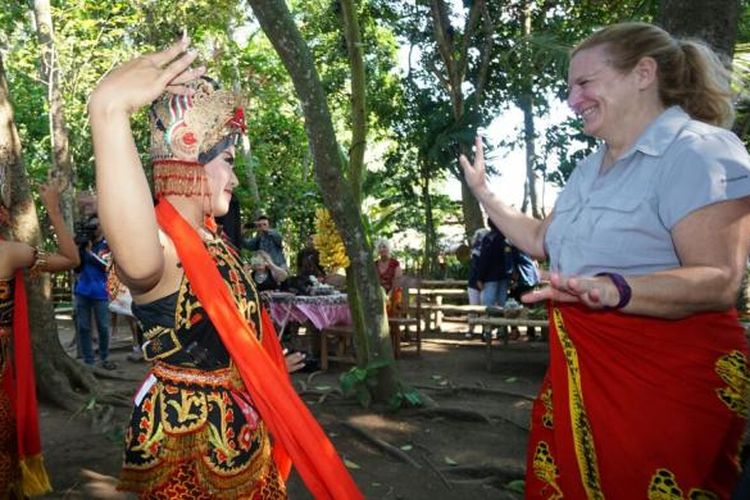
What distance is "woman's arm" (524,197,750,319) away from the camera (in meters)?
1.68

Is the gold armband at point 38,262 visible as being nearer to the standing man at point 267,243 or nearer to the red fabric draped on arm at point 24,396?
the red fabric draped on arm at point 24,396

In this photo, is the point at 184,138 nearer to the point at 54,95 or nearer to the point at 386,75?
the point at 54,95

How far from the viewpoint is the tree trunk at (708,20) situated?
3.68 meters

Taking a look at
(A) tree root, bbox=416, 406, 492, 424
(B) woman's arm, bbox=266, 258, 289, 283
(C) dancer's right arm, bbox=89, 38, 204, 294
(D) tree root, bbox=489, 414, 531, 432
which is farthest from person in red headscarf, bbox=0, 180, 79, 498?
(B) woman's arm, bbox=266, 258, 289, 283

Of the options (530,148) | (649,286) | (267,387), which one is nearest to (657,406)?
(649,286)

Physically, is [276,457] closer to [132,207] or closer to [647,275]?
[132,207]

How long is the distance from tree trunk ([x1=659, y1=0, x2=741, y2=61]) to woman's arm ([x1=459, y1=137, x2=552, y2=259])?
5.62 feet

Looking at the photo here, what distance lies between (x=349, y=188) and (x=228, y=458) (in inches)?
153

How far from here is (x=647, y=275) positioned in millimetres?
1741

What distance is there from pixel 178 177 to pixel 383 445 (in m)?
3.74

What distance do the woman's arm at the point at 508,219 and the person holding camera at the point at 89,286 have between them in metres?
6.63

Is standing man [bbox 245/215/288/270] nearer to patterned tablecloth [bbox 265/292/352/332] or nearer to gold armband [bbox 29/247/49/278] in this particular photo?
patterned tablecloth [bbox 265/292/352/332]

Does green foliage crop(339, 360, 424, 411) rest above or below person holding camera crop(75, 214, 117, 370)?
below

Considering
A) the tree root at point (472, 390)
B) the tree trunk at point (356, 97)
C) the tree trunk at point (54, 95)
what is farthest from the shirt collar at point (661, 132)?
the tree trunk at point (54, 95)
